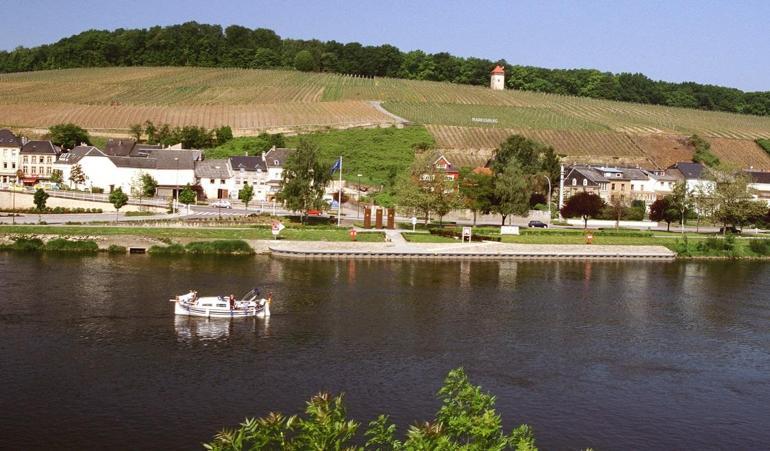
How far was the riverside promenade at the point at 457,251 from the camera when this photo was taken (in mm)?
73750

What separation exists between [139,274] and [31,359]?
22599 mm

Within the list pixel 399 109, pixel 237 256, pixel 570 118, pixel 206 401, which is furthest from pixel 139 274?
pixel 570 118

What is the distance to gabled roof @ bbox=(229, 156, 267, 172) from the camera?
4428 inches

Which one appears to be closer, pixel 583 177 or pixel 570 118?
pixel 583 177

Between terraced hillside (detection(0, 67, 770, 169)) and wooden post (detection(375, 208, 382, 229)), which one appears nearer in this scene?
wooden post (detection(375, 208, 382, 229))

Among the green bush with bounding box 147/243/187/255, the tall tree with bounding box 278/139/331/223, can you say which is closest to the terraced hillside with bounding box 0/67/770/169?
the tall tree with bounding box 278/139/331/223

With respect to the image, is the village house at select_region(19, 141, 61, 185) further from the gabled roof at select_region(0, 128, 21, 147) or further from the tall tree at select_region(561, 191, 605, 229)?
the tall tree at select_region(561, 191, 605, 229)

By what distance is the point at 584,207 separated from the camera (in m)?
97.4

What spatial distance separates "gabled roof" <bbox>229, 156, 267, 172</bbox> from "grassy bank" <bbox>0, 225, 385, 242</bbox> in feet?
107

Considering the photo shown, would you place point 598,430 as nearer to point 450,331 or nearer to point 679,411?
point 679,411

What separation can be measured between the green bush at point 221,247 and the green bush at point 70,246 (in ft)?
25.4

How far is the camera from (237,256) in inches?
2869

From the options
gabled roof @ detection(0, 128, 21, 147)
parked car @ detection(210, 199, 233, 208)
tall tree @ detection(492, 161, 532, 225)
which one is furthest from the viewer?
gabled roof @ detection(0, 128, 21, 147)

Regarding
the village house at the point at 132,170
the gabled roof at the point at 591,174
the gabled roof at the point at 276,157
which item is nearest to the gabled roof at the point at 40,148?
the village house at the point at 132,170
